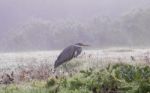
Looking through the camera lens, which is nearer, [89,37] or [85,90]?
[85,90]

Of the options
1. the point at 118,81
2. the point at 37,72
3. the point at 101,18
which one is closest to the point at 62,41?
the point at 101,18

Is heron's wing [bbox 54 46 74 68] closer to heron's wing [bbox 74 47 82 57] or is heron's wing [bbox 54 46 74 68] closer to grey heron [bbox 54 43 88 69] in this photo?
grey heron [bbox 54 43 88 69]

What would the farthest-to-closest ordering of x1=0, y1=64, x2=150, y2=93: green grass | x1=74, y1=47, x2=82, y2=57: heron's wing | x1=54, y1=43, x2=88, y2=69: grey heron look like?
x1=74, y1=47, x2=82, y2=57: heron's wing, x1=54, y1=43, x2=88, y2=69: grey heron, x1=0, y1=64, x2=150, y2=93: green grass

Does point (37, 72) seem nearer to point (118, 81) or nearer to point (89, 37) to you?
point (118, 81)

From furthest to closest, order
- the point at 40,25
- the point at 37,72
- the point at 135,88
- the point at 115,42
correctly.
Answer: the point at 40,25 < the point at 115,42 < the point at 37,72 < the point at 135,88

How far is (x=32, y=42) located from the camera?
62719 millimetres

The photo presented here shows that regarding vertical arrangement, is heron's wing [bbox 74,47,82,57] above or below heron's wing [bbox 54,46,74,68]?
above

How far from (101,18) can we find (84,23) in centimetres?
237

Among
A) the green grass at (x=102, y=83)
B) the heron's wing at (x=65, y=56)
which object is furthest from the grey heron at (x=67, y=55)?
the green grass at (x=102, y=83)

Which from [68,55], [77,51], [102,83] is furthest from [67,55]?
[102,83]

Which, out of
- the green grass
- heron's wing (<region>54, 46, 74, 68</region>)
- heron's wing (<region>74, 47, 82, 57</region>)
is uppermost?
heron's wing (<region>74, 47, 82, 57</region>)

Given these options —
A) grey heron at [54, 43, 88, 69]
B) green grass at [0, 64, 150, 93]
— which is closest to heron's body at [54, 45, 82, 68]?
grey heron at [54, 43, 88, 69]

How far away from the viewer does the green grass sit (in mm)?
10125

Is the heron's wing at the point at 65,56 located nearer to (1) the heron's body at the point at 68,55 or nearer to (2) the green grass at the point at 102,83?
(1) the heron's body at the point at 68,55
